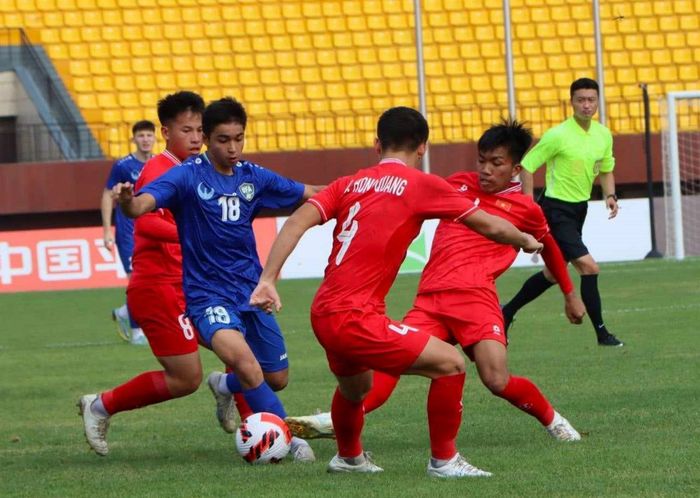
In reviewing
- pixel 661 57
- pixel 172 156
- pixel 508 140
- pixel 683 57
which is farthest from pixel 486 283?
pixel 683 57

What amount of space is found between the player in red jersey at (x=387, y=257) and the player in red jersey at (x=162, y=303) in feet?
4.51

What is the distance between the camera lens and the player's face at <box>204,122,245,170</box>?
6.73 m

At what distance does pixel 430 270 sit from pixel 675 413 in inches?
59.0

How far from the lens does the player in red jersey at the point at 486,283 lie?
22.5 ft

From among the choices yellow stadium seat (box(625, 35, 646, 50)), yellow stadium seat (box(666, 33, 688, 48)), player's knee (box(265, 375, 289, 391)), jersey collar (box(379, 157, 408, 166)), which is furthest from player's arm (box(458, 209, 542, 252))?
yellow stadium seat (box(666, 33, 688, 48))

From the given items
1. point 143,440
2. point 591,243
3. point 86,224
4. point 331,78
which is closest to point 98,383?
point 143,440

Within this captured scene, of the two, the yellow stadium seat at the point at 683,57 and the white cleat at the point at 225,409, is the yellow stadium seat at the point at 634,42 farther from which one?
the white cleat at the point at 225,409

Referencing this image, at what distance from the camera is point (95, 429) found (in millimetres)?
7172

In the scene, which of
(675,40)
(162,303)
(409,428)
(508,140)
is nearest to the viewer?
(508,140)

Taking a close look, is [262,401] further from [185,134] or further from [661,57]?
[661,57]

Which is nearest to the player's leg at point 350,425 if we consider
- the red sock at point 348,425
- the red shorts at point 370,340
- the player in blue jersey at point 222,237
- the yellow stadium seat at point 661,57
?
the red sock at point 348,425

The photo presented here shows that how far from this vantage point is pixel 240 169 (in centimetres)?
691

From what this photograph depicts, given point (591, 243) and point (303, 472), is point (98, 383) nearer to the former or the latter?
point (303, 472)

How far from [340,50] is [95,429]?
2161 centimetres
